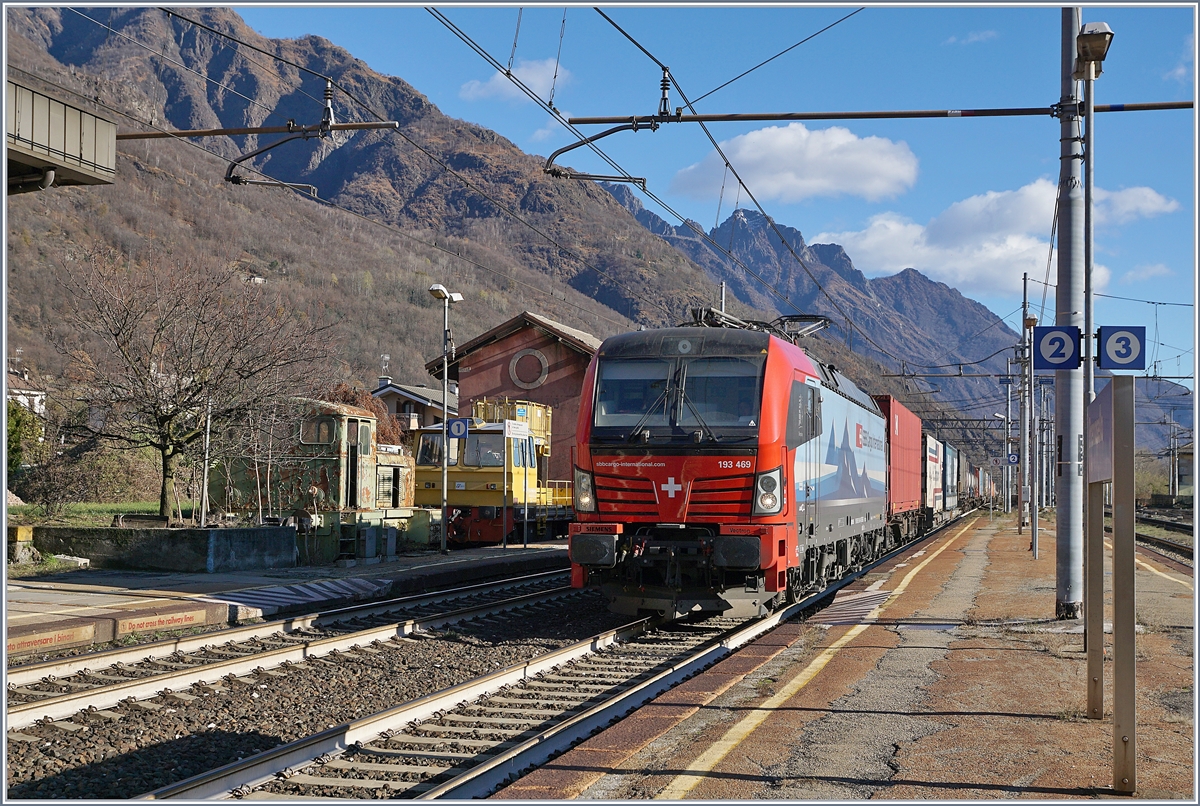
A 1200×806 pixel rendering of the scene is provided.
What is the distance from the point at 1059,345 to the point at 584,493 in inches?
221

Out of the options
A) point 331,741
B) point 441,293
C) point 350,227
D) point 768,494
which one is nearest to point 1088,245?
point 768,494

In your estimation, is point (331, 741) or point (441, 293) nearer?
point (331, 741)

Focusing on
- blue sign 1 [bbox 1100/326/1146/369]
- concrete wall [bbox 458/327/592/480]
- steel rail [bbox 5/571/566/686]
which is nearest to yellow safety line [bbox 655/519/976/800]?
blue sign 1 [bbox 1100/326/1146/369]

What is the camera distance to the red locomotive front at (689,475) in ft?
38.1

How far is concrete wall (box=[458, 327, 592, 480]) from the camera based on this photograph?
40.8 m

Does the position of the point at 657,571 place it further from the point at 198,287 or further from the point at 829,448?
the point at 198,287

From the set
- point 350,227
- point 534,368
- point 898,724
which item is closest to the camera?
point 898,724

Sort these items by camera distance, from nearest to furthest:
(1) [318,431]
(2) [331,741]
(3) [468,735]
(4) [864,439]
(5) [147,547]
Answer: (2) [331,741], (3) [468,735], (5) [147,547], (4) [864,439], (1) [318,431]

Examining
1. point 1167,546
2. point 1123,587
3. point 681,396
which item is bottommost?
point 1167,546

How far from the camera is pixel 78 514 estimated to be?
28.2 meters

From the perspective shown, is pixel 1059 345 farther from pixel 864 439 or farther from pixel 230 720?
pixel 230 720

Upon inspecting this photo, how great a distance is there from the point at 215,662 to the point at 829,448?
888 cm

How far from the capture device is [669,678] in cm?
971

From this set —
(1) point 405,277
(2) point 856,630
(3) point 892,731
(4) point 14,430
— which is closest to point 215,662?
(3) point 892,731
